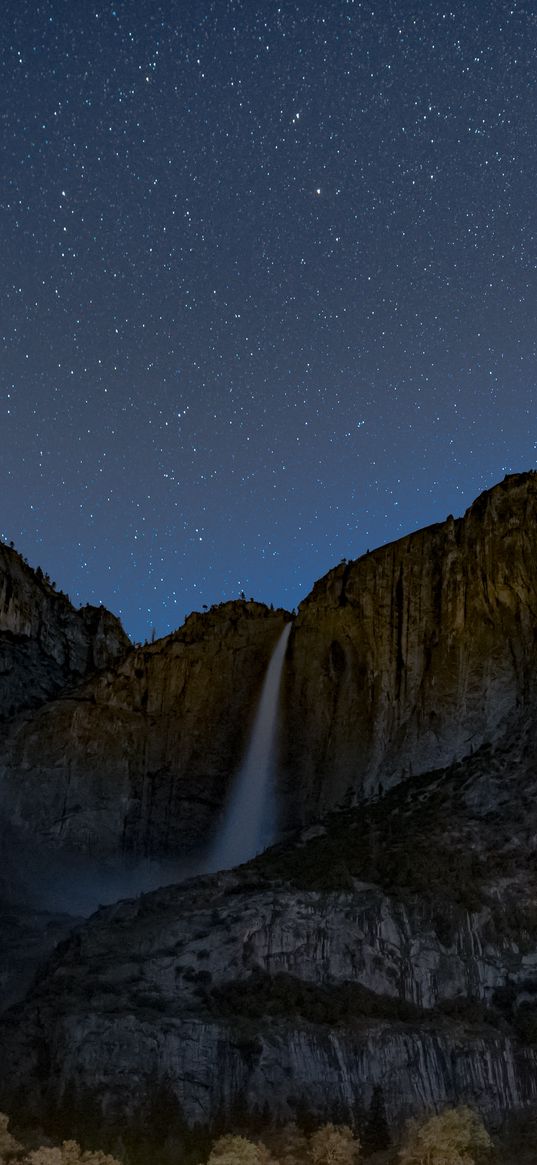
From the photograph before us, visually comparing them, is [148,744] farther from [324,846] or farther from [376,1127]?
[376,1127]

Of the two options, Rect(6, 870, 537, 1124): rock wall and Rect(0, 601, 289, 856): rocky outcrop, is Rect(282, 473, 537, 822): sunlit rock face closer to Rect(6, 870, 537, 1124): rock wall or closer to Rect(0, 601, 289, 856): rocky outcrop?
Rect(0, 601, 289, 856): rocky outcrop

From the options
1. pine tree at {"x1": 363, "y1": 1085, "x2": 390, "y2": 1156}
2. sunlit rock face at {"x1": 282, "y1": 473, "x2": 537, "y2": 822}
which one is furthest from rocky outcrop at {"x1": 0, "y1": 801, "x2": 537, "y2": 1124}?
sunlit rock face at {"x1": 282, "y1": 473, "x2": 537, "y2": 822}

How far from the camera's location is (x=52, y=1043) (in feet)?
133

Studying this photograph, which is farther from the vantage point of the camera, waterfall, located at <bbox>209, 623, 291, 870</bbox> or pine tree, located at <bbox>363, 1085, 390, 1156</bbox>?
waterfall, located at <bbox>209, 623, 291, 870</bbox>

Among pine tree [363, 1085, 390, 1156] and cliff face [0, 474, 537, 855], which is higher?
cliff face [0, 474, 537, 855]

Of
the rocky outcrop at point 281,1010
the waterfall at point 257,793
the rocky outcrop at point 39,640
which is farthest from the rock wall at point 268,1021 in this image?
the rocky outcrop at point 39,640

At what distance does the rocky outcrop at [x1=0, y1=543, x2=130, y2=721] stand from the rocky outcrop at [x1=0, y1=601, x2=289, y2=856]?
3.35 meters

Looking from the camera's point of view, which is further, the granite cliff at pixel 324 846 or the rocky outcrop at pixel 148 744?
the rocky outcrop at pixel 148 744

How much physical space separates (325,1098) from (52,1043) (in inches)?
396

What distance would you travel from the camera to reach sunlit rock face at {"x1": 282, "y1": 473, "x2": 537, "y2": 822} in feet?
194

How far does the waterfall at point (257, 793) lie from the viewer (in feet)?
223

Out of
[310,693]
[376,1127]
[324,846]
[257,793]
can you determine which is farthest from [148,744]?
[376,1127]

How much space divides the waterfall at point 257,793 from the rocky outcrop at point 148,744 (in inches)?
33.4

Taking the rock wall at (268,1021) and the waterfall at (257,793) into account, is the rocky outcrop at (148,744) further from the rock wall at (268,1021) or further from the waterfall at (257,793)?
the rock wall at (268,1021)
